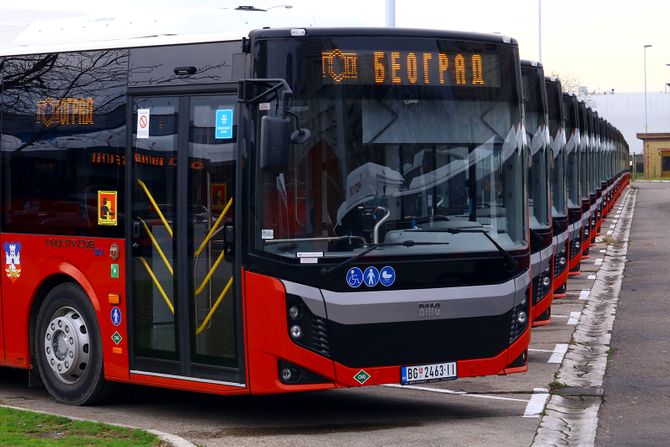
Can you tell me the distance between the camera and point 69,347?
11.1 m

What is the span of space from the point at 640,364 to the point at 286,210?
5.70 metres

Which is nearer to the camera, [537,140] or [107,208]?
[107,208]

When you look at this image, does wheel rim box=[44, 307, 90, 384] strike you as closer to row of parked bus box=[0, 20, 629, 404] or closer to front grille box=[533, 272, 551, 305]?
row of parked bus box=[0, 20, 629, 404]

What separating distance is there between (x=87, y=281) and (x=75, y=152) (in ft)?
3.68

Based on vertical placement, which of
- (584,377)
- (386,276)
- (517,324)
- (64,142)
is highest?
(64,142)

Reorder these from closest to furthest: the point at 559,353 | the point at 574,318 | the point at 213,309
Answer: the point at 213,309
the point at 559,353
the point at 574,318

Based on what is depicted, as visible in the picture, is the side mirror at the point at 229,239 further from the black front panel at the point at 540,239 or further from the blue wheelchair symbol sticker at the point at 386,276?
the black front panel at the point at 540,239

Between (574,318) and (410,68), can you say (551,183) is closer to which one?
(574,318)

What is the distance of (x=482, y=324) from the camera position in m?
9.81

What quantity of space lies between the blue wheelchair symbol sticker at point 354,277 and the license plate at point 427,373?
2.47ft

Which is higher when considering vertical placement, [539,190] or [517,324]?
[539,190]

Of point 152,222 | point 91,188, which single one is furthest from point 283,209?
point 91,188

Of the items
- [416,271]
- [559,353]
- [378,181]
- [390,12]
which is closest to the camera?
[378,181]

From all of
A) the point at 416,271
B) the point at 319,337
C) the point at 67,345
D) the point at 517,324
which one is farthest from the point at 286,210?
the point at 67,345
